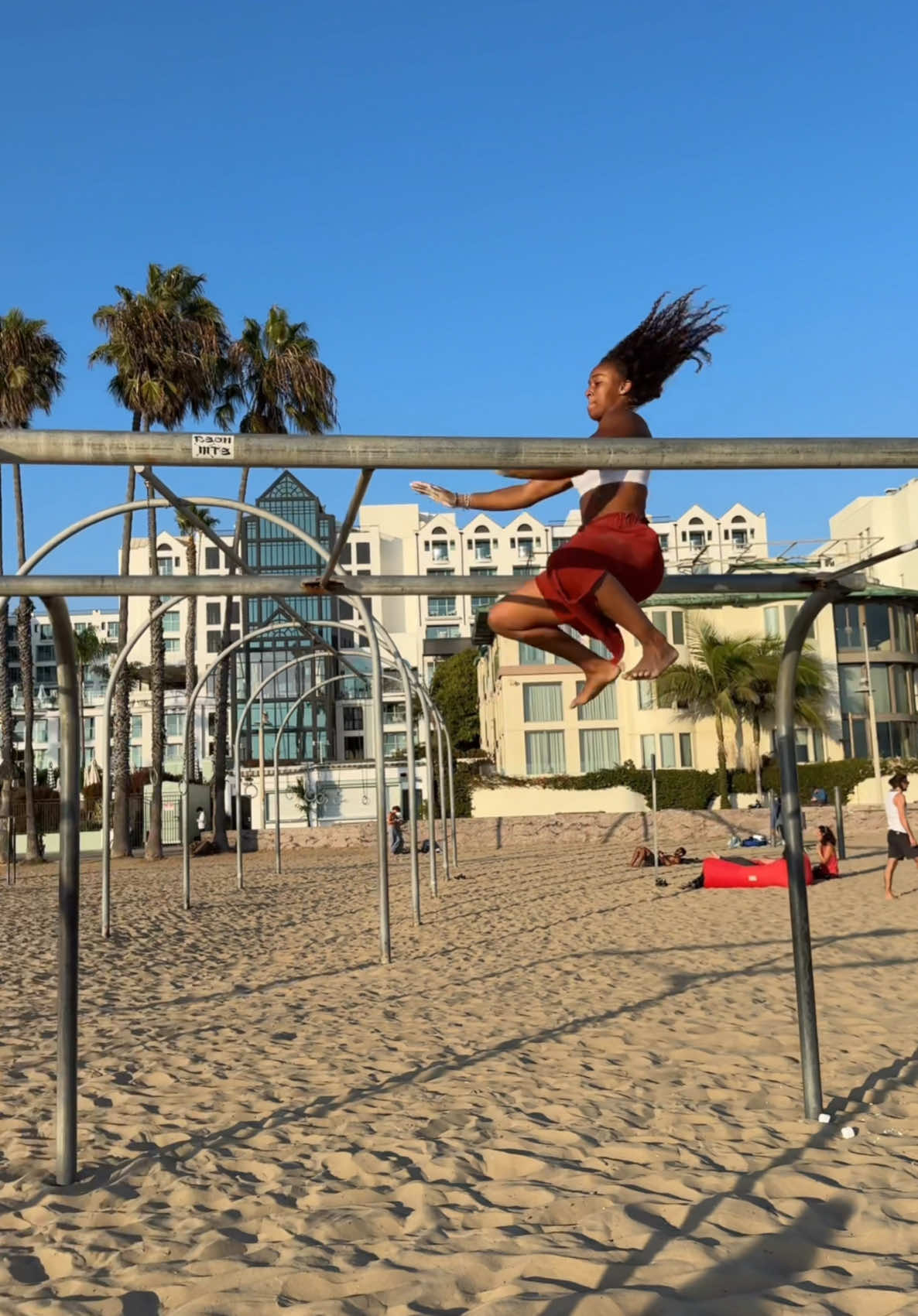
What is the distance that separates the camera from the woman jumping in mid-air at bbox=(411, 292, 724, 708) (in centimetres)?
A: 346

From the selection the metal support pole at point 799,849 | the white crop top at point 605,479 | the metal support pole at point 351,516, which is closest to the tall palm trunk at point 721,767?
the metal support pole at point 799,849

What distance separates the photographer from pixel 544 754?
1767 inches

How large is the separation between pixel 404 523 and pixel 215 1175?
8131 cm

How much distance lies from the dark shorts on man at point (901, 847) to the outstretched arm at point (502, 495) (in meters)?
12.5

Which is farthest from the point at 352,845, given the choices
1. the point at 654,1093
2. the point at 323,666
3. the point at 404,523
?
the point at 404,523

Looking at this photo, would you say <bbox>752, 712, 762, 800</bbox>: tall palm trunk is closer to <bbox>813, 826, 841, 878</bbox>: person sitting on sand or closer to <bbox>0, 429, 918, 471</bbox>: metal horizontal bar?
<bbox>813, 826, 841, 878</bbox>: person sitting on sand

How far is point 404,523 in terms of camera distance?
85.2 metres

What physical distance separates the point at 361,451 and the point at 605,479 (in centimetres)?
77

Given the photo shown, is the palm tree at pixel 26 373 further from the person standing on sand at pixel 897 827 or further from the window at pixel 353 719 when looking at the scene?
the window at pixel 353 719

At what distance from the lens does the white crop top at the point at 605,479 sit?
11.6 feet

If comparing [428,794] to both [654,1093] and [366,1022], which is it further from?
[654,1093]

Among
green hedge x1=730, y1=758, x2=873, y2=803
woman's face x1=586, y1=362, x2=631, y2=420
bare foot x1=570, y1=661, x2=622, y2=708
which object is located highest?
woman's face x1=586, y1=362, x2=631, y2=420

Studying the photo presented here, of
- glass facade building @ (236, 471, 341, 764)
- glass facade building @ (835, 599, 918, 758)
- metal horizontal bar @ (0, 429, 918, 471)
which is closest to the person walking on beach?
glass facade building @ (835, 599, 918, 758)

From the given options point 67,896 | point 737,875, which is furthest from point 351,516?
point 737,875
